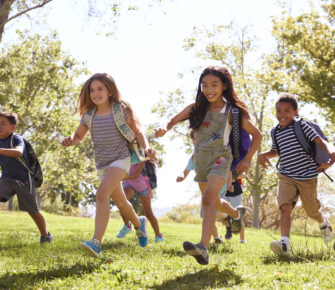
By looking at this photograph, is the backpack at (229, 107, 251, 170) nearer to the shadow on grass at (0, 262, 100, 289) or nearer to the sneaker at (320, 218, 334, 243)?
the shadow on grass at (0, 262, 100, 289)

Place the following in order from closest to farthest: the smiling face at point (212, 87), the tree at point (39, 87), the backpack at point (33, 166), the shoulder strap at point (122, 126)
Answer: the smiling face at point (212, 87)
the shoulder strap at point (122, 126)
the backpack at point (33, 166)
the tree at point (39, 87)

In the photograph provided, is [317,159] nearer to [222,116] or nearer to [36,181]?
[222,116]

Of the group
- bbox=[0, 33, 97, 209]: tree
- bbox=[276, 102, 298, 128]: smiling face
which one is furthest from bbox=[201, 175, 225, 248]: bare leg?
bbox=[0, 33, 97, 209]: tree

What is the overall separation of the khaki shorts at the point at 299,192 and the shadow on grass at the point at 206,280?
192 centimetres

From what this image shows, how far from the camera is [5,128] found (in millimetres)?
5918

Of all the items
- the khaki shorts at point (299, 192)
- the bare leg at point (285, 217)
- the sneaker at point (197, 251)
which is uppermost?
the khaki shorts at point (299, 192)

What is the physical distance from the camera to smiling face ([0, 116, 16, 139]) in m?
5.91

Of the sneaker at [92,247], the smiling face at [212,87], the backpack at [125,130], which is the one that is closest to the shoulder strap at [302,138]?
the smiling face at [212,87]

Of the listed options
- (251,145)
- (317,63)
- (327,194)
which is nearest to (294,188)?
(251,145)

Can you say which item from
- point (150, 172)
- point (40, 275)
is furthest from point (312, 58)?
point (40, 275)

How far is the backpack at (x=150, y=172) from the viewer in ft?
23.0

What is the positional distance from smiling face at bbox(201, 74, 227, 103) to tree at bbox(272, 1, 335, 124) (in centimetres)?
1159

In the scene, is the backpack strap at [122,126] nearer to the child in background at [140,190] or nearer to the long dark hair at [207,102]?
the long dark hair at [207,102]

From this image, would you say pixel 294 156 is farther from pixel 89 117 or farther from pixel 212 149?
pixel 89 117
